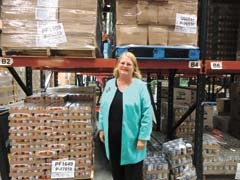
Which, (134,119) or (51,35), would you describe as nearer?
(134,119)

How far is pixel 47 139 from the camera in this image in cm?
337

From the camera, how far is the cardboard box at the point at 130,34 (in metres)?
3.32

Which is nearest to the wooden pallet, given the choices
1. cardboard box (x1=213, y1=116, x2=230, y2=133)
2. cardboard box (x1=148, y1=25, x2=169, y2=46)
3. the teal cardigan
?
the teal cardigan

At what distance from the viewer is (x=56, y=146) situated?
338 centimetres

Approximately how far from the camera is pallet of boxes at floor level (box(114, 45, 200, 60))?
10.9ft

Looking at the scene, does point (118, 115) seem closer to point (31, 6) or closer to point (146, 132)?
point (146, 132)

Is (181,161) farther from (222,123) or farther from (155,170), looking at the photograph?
(222,123)

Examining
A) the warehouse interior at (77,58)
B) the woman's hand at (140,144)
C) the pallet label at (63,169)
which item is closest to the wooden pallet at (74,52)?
the warehouse interior at (77,58)

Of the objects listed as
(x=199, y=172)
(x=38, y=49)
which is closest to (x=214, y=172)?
(x=199, y=172)

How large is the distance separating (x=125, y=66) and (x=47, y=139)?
1206mm

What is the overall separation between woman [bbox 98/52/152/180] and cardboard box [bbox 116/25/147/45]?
355 millimetres

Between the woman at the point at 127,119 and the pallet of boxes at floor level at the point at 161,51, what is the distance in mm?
298

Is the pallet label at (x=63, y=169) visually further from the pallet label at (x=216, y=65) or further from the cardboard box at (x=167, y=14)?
the pallet label at (x=216, y=65)

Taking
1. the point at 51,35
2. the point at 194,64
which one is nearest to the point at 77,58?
the point at 51,35
